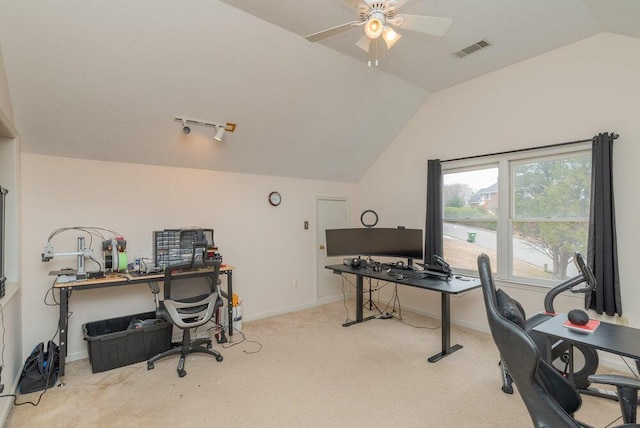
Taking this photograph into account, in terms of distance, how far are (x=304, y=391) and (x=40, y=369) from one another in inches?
90.3

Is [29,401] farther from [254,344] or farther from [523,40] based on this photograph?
[523,40]

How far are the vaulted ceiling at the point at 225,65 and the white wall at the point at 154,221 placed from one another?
0.22 metres

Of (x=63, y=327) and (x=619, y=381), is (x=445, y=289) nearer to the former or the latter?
(x=619, y=381)

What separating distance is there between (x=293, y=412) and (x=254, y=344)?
1298 mm

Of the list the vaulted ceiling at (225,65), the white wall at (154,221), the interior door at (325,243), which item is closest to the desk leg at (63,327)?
the white wall at (154,221)

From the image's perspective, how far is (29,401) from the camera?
2.40 meters

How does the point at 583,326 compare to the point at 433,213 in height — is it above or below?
below

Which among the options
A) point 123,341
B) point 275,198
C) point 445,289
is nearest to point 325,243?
point 275,198

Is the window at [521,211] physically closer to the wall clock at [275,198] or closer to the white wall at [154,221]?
the white wall at [154,221]

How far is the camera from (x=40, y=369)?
2.62 metres

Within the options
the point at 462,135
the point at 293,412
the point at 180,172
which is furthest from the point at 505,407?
the point at 180,172

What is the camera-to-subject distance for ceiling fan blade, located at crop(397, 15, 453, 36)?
194 cm

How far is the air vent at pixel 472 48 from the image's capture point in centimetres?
304

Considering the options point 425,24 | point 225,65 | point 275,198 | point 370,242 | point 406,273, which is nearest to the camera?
point 425,24
